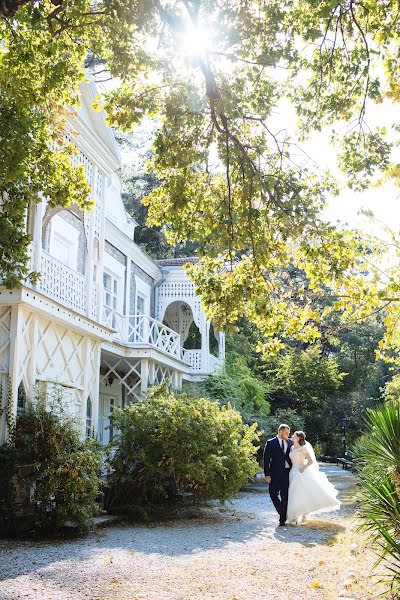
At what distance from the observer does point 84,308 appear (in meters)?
13.7

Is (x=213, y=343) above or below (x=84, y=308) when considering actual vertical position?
above

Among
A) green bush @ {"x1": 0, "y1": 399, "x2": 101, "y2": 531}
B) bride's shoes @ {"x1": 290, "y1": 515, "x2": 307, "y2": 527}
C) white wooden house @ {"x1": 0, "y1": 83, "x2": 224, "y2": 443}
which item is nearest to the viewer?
green bush @ {"x1": 0, "y1": 399, "x2": 101, "y2": 531}

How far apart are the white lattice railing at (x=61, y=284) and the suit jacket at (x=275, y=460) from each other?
14.7ft

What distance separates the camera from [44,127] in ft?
27.1

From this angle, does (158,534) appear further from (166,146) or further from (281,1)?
Result: (281,1)

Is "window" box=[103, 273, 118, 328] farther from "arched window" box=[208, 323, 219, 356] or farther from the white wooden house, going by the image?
"arched window" box=[208, 323, 219, 356]

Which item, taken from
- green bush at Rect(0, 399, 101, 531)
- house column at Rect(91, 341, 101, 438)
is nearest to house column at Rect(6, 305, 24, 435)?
green bush at Rect(0, 399, 101, 531)

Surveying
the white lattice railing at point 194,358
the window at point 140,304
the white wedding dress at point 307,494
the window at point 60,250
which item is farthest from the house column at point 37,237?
the white lattice railing at point 194,358

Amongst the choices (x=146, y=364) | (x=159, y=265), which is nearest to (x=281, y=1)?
(x=146, y=364)

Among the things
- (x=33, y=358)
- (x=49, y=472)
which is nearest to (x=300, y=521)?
(x=49, y=472)

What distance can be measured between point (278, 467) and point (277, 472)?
0.09 meters

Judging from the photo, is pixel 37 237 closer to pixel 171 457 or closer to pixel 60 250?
pixel 60 250

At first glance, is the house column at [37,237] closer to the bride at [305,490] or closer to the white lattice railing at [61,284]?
the white lattice railing at [61,284]

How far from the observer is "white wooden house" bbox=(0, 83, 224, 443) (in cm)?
1127
